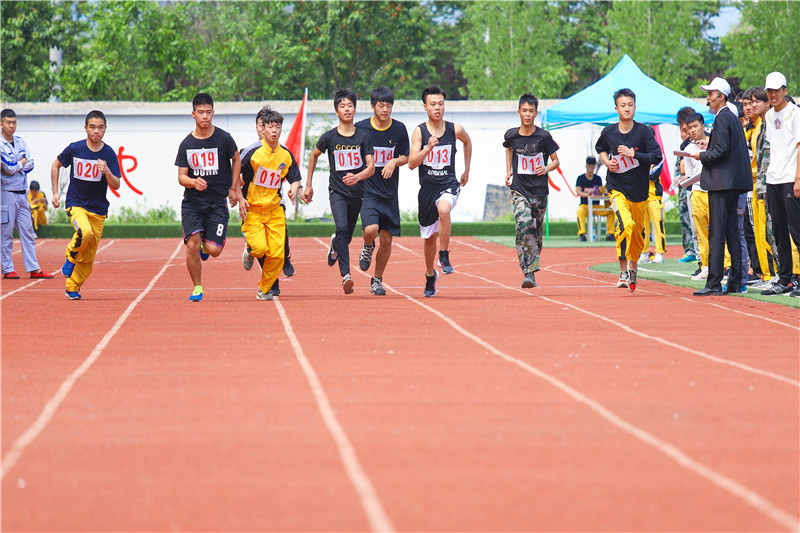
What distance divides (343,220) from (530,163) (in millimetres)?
2263

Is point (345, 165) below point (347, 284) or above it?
above

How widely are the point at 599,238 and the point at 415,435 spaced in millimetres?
20756

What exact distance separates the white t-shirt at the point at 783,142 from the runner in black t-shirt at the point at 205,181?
5.57m

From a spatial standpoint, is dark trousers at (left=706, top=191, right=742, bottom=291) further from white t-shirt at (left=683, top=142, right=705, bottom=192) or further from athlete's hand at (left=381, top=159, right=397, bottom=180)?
athlete's hand at (left=381, top=159, right=397, bottom=180)

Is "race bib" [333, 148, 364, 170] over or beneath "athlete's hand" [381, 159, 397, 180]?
over

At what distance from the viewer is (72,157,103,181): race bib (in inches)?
485

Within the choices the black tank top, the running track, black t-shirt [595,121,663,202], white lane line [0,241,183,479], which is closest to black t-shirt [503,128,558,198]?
black t-shirt [595,121,663,202]

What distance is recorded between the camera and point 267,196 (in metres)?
12.1

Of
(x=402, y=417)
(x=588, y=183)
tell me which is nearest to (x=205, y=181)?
(x=402, y=417)

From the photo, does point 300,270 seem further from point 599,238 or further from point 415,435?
point 415,435

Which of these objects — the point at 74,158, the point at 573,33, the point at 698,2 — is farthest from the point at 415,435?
the point at 573,33

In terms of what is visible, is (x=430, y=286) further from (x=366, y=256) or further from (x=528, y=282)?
(x=528, y=282)

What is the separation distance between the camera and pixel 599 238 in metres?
25.8

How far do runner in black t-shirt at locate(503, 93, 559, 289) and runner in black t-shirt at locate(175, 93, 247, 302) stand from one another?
3.17 meters
